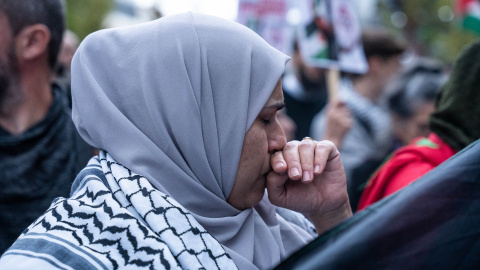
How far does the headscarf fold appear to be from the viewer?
2.37m

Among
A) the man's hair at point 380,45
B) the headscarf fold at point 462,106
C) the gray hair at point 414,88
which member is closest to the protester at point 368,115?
the man's hair at point 380,45

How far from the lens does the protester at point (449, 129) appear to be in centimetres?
238

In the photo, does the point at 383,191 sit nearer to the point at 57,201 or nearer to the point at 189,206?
the point at 189,206

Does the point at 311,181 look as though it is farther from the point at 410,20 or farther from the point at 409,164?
the point at 410,20

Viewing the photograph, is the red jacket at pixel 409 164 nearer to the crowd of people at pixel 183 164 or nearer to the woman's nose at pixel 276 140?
the crowd of people at pixel 183 164

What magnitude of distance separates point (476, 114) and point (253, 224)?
3.68 ft

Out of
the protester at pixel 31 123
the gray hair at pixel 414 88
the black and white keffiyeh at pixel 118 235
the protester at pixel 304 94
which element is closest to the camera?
the black and white keffiyeh at pixel 118 235

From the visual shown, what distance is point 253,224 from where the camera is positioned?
5.80 feet

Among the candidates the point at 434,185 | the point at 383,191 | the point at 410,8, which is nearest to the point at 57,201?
the point at 434,185

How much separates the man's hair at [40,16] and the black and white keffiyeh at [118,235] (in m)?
1.27

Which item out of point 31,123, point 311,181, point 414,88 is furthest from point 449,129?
point 31,123

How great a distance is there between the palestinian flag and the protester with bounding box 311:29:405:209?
0.64 metres

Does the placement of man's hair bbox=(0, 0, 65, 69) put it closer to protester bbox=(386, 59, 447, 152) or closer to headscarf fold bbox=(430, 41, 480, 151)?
headscarf fold bbox=(430, 41, 480, 151)

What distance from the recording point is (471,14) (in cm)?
557
